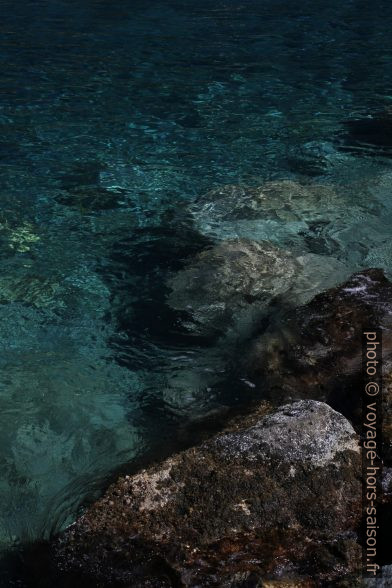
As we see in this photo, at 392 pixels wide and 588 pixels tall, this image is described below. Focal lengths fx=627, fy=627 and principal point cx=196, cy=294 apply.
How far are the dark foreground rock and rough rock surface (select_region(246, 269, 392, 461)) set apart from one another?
746mm

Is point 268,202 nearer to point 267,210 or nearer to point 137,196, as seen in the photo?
point 267,210

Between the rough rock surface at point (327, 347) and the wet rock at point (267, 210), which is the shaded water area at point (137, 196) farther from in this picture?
the rough rock surface at point (327, 347)

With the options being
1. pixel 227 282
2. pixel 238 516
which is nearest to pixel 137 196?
pixel 227 282

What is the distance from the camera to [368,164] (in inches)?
402

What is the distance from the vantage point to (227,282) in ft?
21.9

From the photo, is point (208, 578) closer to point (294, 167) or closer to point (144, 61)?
point (294, 167)

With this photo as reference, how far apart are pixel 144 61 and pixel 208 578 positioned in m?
14.2

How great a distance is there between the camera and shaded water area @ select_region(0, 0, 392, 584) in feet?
16.9

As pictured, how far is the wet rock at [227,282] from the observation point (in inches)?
251

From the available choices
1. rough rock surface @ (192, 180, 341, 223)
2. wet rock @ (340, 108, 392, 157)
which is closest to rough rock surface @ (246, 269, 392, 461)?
rough rock surface @ (192, 180, 341, 223)

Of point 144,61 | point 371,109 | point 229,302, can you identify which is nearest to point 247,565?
point 229,302

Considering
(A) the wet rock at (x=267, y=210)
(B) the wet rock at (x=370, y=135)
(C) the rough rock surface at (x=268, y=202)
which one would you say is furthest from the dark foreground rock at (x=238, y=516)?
(B) the wet rock at (x=370, y=135)

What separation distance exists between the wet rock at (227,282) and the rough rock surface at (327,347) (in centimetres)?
80

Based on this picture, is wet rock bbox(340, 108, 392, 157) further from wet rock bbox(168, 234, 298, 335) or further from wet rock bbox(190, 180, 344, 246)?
wet rock bbox(168, 234, 298, 335)
